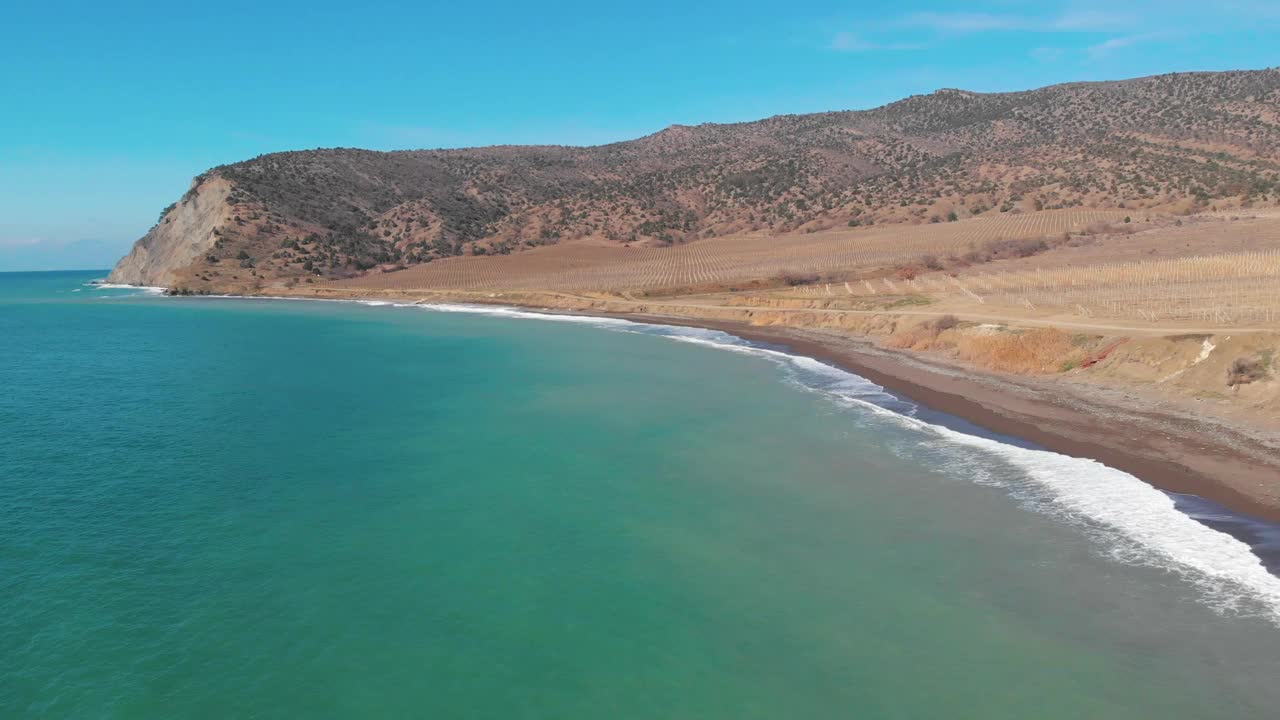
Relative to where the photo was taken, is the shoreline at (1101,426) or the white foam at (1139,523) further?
the shoreline at (1101,426)

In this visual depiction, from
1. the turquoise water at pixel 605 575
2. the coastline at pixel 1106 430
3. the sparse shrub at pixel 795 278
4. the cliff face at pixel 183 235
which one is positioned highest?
the cliff face at pixel 183 235

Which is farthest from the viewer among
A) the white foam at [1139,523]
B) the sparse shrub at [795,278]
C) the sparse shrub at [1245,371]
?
the sparse shrub at [795,278]

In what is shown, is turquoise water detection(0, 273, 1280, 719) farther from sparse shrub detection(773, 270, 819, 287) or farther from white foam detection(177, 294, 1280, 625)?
sparse shrub detection(773, 270, 819, 287)

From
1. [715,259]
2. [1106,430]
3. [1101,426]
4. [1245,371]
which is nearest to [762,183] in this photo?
[715,259]

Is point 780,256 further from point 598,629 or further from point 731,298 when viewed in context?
point 598,629

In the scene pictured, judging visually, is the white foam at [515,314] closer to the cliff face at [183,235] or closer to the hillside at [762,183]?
the hillside at [762,183]

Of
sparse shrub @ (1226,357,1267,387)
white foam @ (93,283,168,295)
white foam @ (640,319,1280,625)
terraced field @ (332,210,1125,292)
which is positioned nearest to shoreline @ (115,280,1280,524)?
white foam @ (640,319,1280,625)

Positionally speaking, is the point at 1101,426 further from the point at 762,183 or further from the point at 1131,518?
the point at 762,183

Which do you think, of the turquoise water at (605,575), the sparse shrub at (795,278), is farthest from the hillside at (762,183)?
the turquoise water at (605,575)
